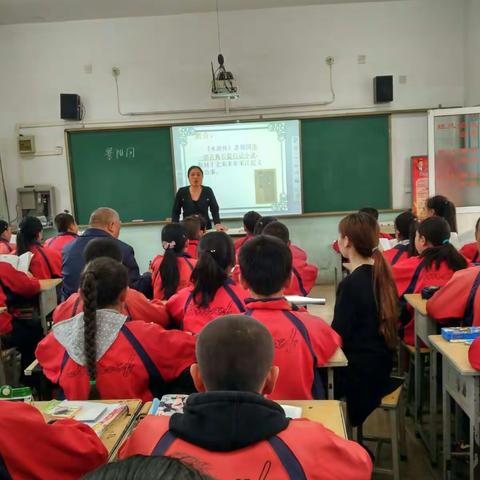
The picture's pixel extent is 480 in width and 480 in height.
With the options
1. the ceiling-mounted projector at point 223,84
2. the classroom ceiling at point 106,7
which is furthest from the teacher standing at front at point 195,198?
the classroom ceiling at point 106,7

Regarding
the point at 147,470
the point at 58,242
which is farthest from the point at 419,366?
the point at 58,242

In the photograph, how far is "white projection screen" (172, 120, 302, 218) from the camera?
629cm

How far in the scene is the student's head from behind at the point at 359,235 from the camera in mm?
2318

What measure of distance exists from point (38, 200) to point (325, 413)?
575cm

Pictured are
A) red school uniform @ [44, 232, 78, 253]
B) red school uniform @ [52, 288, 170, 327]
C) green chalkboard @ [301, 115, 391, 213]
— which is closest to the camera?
red school uniform @ [52, 288, 170, 327]

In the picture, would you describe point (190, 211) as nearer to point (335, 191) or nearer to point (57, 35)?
point (335, 191)

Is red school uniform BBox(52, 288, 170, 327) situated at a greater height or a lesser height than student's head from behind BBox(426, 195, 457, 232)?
lesser

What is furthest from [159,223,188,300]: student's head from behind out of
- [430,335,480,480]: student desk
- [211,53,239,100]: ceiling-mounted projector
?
[211,53,239,100]: ceiling-mounted projector

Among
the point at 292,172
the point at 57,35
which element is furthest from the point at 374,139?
the point at 57,35

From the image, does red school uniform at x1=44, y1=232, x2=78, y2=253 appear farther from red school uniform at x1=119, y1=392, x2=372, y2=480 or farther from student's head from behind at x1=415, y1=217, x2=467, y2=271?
red school uniform at x1=119, y1=392, x2=372, y2=480

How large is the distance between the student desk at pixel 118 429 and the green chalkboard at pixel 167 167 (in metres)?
4.98

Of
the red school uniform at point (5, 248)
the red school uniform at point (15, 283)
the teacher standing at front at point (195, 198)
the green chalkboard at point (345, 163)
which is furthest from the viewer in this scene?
the green chalkboard at point (345, 163)

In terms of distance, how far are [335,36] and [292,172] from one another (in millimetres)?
1714

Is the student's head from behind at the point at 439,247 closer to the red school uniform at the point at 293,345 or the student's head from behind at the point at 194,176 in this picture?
the red school uniform at the point at 293,345
